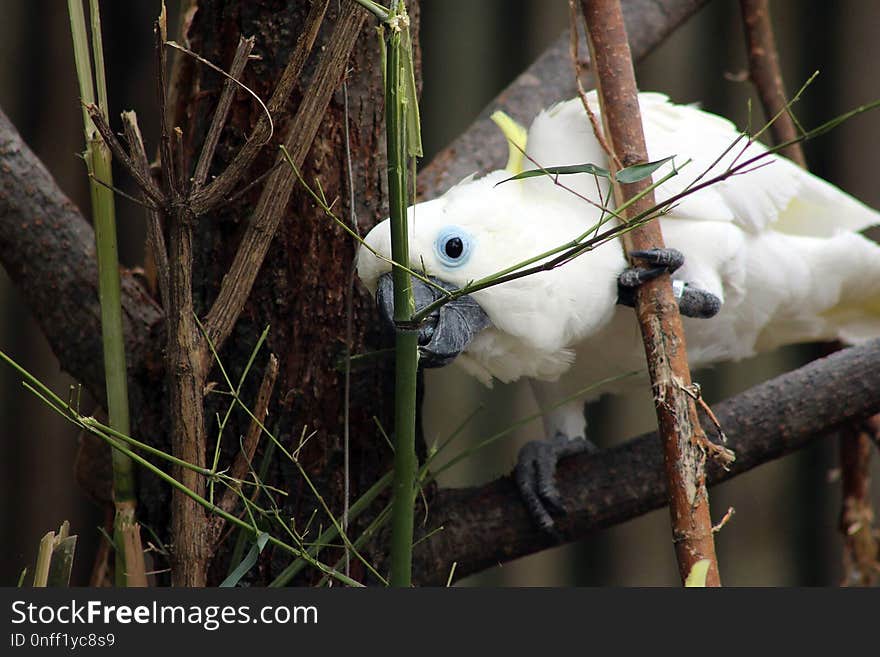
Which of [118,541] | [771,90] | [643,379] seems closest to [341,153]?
[118,541]

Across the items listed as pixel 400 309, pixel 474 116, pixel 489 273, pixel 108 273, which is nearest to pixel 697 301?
pixel 489 273

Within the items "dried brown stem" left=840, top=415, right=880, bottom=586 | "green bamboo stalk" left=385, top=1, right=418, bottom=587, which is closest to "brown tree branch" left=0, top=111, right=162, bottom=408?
"green bamboo stalk" left=385, top=1, right=418, bottom=587

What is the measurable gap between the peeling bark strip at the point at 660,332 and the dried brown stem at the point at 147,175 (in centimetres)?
45

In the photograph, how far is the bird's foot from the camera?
118 centimetres

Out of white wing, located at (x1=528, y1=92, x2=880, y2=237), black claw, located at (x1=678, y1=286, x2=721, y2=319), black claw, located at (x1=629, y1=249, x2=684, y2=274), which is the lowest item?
black claw, located at (x1=629, y1=249, x2=684, y2=274)

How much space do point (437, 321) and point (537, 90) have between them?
74 cm

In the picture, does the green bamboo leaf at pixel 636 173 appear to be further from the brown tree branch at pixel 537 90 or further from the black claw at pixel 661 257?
the brown tree branch at pixel 537 90

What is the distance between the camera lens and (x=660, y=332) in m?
0.88

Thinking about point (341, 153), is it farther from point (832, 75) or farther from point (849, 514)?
point (832, 75)

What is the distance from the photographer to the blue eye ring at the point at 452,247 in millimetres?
945

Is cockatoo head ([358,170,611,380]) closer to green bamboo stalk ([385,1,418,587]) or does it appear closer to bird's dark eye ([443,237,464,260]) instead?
bird's dark eye ([443,237,464,260])

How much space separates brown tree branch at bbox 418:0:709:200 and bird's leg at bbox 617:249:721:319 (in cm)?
45

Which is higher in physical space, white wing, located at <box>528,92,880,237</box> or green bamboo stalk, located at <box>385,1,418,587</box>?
white wing, located at <box>528,92,880,237</box>

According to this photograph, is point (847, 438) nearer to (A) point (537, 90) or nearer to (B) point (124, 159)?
(A) point (537, 90)
